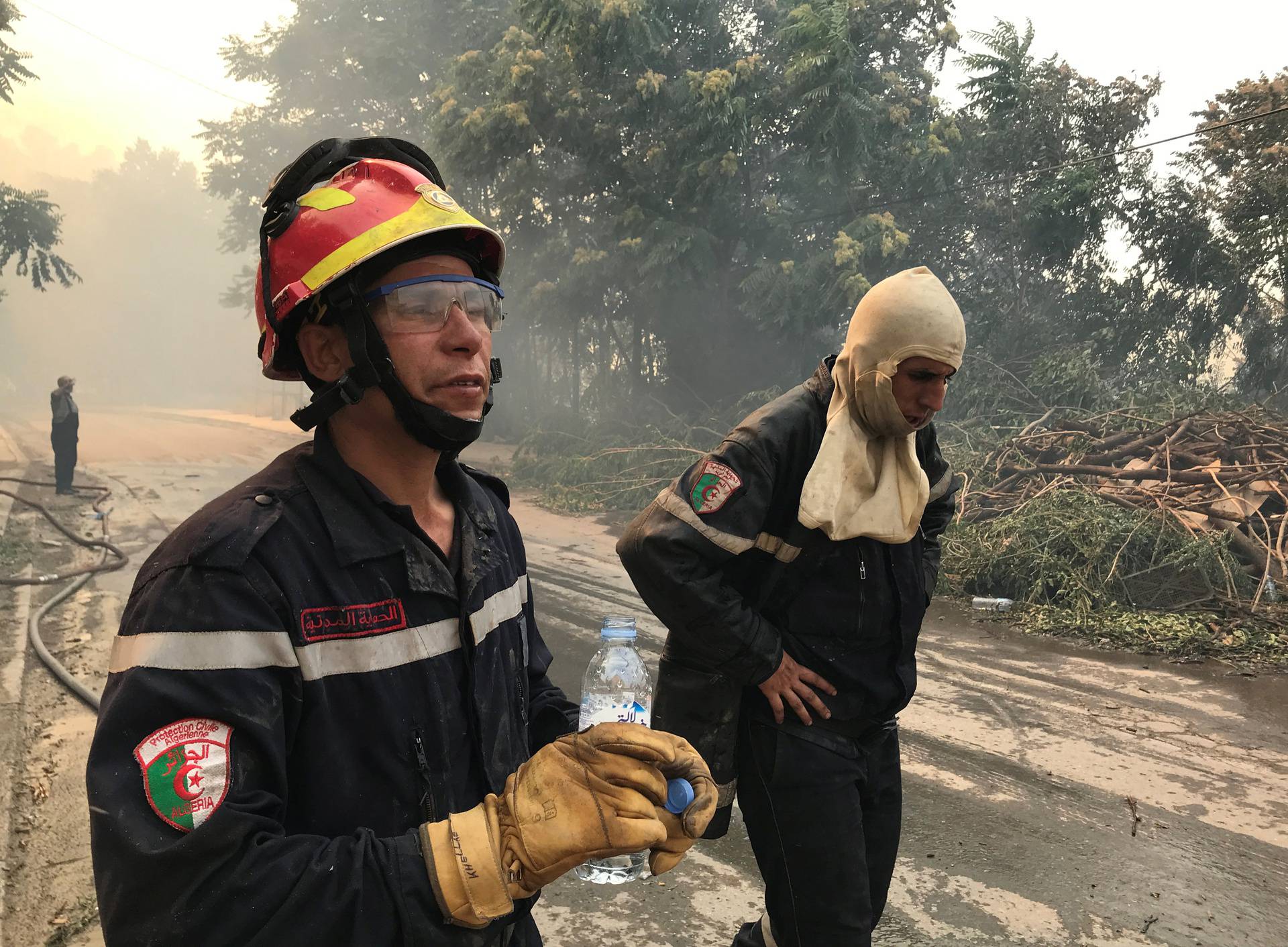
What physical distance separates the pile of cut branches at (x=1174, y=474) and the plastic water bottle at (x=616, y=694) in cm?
638

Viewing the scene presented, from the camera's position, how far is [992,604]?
870cm

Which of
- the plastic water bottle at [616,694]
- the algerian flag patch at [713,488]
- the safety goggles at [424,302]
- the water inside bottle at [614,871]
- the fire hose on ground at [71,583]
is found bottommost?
the fire hose on ground at [71,583]

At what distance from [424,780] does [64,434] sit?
15.3 m

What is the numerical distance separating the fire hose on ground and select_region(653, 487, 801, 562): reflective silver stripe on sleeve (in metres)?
4.72

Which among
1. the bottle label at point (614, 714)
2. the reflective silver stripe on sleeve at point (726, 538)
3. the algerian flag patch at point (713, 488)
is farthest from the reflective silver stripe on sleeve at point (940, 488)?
the bottle label at point (614, 714)

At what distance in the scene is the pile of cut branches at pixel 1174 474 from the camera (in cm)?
897

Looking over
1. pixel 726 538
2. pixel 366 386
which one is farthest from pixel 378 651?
pixel 726 538

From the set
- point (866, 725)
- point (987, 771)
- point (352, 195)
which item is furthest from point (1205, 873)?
point (352, 195)

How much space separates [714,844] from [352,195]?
3641 mm

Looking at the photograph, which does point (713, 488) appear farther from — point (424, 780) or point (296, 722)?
point (296, 722)

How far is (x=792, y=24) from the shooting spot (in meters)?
16.5

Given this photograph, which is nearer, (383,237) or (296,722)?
(296,722)

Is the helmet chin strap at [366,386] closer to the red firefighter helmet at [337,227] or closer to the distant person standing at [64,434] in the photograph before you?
the red firefighter helmet at [337,227]

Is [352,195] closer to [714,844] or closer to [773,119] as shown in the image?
[714,844]
